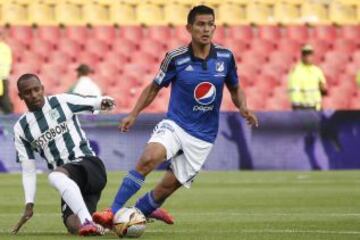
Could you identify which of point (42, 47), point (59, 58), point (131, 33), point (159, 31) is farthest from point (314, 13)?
point (42, 47)

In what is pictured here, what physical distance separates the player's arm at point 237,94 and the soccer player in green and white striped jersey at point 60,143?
0.99m

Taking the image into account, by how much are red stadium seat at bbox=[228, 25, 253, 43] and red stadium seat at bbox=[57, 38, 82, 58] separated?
308cm

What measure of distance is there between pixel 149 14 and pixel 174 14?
19.7 inches

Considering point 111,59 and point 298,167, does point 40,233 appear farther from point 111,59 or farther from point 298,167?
point 111,59

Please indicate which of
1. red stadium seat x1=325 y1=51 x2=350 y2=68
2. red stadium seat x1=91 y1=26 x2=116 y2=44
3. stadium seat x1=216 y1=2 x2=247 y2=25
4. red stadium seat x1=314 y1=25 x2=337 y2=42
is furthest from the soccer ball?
red stadium seat x1=314 y1=25 x2=337 y2=42

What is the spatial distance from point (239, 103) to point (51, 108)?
1528 millimetres

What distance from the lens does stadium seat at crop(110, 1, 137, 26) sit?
23.2 m

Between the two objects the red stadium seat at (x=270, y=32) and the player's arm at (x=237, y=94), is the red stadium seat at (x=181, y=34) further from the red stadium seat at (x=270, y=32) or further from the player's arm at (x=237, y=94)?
the player's arm at (x=237, y=94)

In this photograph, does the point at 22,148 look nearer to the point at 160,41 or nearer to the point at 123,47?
the point at 123,47

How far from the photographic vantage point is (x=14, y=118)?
59.9 ft

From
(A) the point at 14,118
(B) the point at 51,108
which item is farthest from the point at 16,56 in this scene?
(B) the point at 51,108

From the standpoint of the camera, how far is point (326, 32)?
78.1 feet

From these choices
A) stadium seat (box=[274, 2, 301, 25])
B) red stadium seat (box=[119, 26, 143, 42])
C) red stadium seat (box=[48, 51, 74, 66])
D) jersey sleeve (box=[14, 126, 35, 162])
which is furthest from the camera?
stadium seat (box=[274, 2, 301, 25])

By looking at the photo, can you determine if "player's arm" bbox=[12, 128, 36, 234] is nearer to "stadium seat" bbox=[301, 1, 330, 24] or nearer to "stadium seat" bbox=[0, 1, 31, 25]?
"stadium seat" bbox=[0, 1, 31, 25]
